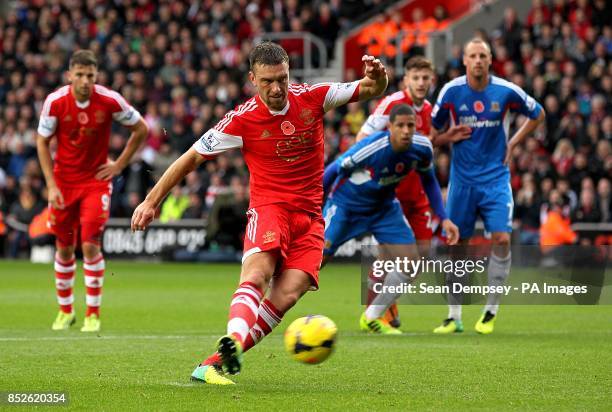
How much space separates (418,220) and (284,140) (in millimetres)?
5336

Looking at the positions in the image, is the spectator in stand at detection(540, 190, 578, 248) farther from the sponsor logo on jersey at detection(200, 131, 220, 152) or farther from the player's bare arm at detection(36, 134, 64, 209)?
the sponsor logo on jersey at detection(200, 131, 220, 152)

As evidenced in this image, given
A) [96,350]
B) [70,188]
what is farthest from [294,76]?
[96,350]

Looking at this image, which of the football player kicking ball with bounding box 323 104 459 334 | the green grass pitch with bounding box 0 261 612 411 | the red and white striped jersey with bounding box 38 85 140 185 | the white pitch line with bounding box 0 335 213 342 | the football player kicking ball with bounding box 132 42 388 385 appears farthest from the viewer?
the red and white striped jersey with bounding box 38 85 140 185

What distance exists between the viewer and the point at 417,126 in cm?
1301

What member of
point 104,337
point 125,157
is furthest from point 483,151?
point 104,337

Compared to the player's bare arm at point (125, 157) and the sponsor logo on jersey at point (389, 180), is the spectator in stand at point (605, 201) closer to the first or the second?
the sponsor logo on jersey at point (389, 180)

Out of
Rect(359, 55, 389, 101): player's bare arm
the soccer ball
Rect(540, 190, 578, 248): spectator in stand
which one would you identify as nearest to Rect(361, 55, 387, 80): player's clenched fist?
Rect(359, 55, 389, 101): player's bare arm

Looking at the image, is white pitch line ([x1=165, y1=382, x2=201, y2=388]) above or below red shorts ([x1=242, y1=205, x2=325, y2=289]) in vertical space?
below

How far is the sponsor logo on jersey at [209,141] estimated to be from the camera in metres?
8.15

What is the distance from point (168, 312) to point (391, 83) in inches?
504

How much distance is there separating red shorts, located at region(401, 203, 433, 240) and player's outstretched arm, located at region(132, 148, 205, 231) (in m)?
5.59

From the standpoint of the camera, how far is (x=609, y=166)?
22.3 metres

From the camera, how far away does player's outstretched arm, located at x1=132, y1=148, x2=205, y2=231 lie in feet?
25.2

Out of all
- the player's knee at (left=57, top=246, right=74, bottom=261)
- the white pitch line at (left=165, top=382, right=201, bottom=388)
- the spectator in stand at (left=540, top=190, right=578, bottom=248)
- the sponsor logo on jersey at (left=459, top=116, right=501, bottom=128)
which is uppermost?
the sponsor logo on jersey at (left=459, top=116, right=501, bottom=128)
